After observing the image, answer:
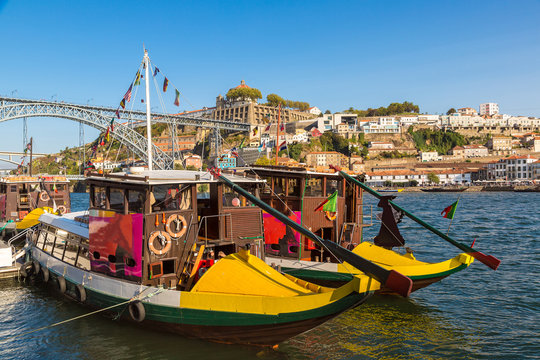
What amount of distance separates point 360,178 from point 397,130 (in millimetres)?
147516

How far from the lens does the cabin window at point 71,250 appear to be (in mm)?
13143

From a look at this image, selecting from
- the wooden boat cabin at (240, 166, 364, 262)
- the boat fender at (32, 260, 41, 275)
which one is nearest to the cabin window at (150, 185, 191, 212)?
the wooden boat cabin at (240, 166, 364, 262)

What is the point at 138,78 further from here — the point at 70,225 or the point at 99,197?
the point at 99,197

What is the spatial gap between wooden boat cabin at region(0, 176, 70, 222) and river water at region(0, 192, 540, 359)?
1034cm

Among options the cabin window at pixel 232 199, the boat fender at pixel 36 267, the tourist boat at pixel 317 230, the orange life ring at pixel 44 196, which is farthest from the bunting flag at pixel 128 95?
the orange life ring at pixel 44 196

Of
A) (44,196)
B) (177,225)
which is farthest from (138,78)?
A: (44,196)

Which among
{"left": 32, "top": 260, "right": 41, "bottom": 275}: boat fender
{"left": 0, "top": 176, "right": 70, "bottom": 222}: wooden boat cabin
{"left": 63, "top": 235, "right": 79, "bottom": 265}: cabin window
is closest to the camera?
{"left": 63, "top": 235, "right": 79, "bottom": 265}: cabin window

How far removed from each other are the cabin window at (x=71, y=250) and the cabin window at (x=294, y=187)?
716 centimetres

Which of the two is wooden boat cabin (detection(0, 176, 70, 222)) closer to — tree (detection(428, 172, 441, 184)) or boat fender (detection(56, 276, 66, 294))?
boat fender (detection(56, 276, 66, 294))

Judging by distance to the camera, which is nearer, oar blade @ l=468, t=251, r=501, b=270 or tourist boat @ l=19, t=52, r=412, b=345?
tourist boat @ l=19, t=52, r=412, b=345

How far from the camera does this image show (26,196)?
25.8 m

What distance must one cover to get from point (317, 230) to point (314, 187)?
1.54 metres

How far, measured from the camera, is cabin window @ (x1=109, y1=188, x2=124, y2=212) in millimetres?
10445

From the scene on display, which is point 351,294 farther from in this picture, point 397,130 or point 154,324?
point 397,130
